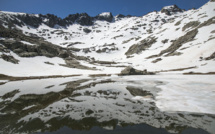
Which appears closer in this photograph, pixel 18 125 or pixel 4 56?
pixel 18 125

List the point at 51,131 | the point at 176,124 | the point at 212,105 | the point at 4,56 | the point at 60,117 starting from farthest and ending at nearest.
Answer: the point at 4,56 < the point at 212,105 < the point at 60,117 < the point at 176,124 < the point at 51,131

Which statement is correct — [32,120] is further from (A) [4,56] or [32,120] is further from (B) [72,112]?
(A) [4,56]

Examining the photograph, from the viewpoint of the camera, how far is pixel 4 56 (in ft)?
147

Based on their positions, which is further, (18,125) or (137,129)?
(18,125)

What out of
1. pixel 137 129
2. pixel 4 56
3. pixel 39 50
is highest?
pixel 39 50

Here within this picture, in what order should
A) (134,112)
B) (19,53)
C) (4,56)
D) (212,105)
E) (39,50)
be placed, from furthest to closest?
(39,50), (19,53), (4,56), (212,105), (134,112)

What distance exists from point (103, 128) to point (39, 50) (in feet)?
222

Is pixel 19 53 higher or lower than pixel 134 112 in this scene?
higher

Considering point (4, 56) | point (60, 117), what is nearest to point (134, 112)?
point (60, 117)

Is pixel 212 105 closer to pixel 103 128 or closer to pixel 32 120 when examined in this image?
pixel 103 128

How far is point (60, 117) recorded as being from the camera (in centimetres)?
753

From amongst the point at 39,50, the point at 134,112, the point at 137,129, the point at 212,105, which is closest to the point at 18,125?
the point at 137,129

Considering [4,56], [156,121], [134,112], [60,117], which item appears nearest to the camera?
[156,121]

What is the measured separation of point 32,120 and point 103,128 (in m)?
4.46
